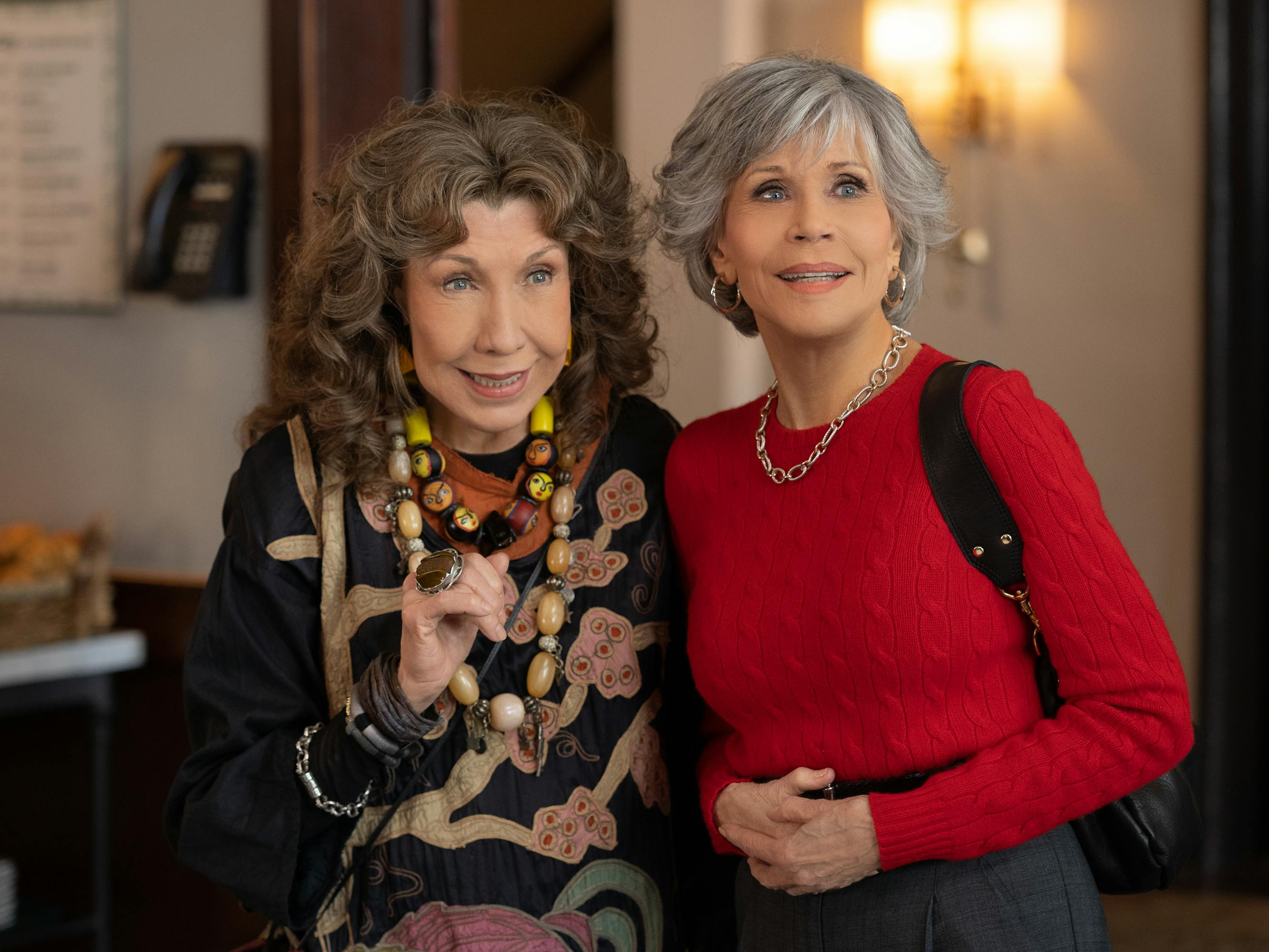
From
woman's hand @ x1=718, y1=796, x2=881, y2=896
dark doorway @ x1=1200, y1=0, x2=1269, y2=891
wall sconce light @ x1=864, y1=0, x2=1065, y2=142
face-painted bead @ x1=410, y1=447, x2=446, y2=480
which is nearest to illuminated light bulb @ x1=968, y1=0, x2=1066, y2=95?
wall sconce light @ x1=864, y1=0, x2=1065, y2=142

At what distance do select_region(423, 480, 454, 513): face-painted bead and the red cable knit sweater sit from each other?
1.11ft

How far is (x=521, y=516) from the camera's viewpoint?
152cm

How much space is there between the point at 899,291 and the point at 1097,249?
274 centimetres

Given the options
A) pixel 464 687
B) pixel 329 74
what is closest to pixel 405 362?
pixel 464 687

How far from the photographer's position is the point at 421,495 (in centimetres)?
153

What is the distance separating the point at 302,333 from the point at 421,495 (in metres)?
0.26

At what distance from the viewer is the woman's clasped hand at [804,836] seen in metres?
1.23

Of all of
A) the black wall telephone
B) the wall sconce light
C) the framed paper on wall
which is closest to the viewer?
the black wall telephone

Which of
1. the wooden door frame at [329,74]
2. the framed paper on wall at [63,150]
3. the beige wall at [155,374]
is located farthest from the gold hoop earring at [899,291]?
the framed paper on wall at [63,150]

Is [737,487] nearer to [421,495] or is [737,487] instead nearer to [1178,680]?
[421,495]

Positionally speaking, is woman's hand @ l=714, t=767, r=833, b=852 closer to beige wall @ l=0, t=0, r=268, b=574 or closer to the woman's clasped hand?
the woman's clasped hand

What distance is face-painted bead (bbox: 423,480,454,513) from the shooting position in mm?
1508

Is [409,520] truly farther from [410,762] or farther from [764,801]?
[764,801]

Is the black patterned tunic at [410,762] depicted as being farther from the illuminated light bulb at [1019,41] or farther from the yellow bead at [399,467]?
the illuminated light bulb at [1019,41]
